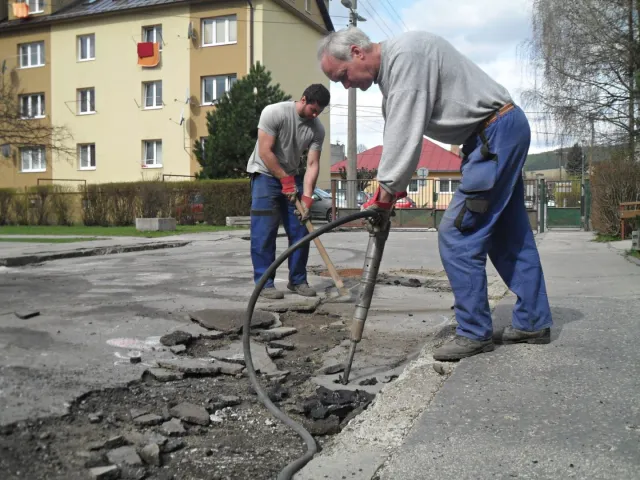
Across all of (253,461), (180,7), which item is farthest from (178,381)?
(180,7)

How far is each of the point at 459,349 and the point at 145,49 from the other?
3144cm

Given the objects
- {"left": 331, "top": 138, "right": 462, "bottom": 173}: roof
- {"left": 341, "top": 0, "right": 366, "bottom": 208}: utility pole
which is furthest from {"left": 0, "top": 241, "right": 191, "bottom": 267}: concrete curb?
{"left": 331, "top": 138, "right": 462, "bottom": 173}: roof

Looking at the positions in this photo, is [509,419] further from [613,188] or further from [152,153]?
[152,153]

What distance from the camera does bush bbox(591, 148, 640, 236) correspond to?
48.4 feet

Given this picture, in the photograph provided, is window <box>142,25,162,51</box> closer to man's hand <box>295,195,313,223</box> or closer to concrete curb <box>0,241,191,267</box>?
concrete curb <box>0,241,191,267</box>

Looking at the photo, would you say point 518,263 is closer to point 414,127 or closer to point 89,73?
point 414,127

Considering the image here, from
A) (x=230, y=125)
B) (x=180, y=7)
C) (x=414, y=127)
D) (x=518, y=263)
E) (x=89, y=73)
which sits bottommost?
(x=518, y=263)

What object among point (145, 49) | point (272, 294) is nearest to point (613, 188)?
point (272, 294)

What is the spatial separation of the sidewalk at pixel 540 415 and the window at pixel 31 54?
36.4m

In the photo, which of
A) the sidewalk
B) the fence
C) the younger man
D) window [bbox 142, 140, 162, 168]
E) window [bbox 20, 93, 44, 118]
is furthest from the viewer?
window [bbox 20, 93, 44, 118]

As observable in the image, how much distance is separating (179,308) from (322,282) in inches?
81.0

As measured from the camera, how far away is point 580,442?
2.08 meters

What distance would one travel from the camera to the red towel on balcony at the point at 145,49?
3161 centimetres

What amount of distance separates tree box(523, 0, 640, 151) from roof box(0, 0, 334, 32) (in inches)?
605
